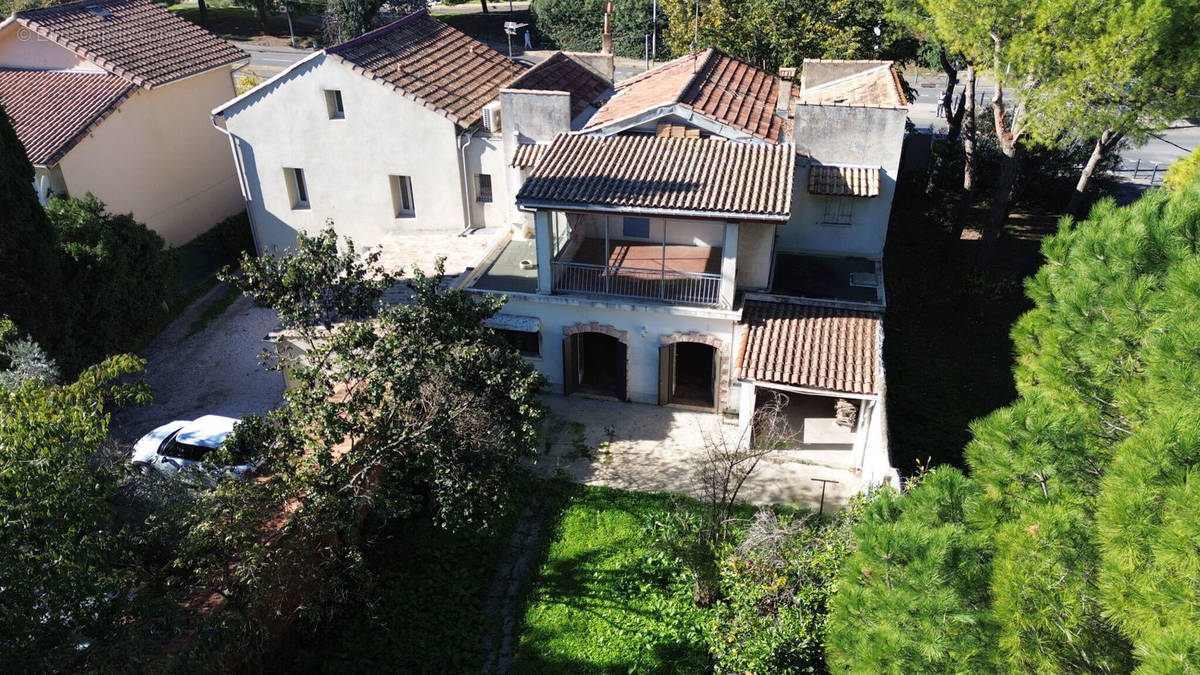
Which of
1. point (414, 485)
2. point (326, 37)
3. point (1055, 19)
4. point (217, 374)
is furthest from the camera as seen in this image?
point (326, 37)

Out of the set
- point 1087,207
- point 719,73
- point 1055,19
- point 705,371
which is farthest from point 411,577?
point 1087,207

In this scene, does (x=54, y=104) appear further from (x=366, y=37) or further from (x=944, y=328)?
(x=944, y=328)

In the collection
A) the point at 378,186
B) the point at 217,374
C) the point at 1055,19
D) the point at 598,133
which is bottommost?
the point at 217,374

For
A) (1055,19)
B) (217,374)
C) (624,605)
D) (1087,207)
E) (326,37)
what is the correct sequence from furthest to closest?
(326,37) → (1087,207) → (217,374) → (1055,19) → (624,605)

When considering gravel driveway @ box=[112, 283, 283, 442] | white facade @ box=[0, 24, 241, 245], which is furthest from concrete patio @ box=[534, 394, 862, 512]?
white facade @ box=[0, 24, 241, 245]

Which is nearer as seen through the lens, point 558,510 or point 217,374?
point 558,510

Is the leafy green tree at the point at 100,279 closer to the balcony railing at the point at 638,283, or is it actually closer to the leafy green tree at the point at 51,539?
the balcony railing at the point at 638,283

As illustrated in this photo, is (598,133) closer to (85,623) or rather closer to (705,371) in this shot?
(705,371)
